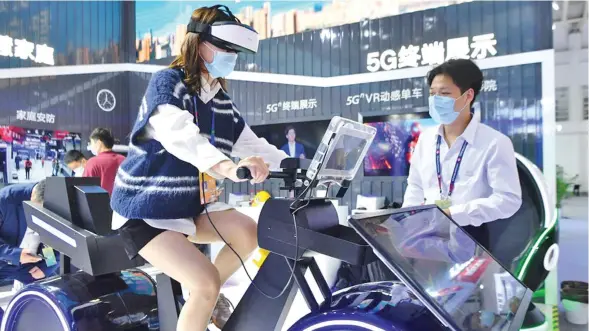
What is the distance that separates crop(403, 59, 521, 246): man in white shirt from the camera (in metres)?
1.87

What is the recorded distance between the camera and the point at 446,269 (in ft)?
4.31

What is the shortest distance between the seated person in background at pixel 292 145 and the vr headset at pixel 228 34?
15.5 ft

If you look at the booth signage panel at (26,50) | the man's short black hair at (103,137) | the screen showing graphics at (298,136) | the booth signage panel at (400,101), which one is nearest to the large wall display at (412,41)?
the booth signage panel at (400,101)

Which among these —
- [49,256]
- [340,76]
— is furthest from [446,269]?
[340,76]

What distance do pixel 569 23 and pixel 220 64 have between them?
12831mm

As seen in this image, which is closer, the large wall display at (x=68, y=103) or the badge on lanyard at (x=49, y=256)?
the badge on lanyard at (x=49, y=256)

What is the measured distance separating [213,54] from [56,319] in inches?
43.7

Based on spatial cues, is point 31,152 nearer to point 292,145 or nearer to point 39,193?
point 292,145

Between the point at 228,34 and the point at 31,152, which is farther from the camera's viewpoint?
the point at 31,152

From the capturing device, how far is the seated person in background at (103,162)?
4.21 m

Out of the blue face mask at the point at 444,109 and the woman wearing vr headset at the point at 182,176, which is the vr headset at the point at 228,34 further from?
the blue face mask at the point at 444,109

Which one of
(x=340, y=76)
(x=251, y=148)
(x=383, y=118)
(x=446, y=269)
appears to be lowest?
(x=446, y=269)

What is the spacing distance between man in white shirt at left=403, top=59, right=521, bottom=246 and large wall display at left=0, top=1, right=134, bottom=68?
19.4 feet

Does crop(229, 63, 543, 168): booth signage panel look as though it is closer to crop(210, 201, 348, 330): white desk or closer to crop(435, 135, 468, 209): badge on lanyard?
crop(210, 201, 348, 330): white desk
